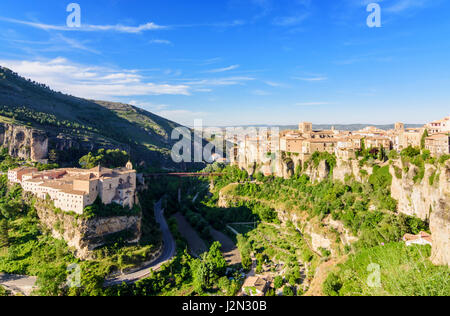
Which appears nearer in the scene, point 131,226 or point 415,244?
point 415,244

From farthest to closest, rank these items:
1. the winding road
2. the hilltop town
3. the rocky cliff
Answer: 1. the hilltop town
2. the winding road
3. the rocky cliff

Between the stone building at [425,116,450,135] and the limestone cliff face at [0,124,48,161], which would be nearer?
the stone building at [425,116,450,135]

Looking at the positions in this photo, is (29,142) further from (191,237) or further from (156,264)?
(156,264)

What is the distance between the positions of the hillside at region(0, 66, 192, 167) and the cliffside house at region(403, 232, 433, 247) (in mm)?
45437

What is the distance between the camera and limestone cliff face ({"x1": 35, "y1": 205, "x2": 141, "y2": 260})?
23906 mm

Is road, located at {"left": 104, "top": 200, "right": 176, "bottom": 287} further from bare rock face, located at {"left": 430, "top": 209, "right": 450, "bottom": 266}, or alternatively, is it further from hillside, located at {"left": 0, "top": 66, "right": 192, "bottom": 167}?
hillside, located at {"left": 0, "top": 66, "right": 192, "bottom": 167}

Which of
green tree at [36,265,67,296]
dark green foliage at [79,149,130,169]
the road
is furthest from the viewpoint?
dark green foliage at [79,149,130,169]

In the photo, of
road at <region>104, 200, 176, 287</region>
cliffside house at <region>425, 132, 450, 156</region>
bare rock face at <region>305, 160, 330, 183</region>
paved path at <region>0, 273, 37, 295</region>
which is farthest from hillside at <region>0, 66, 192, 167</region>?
cliffside house at <region>425, 132, 450, 156</region>

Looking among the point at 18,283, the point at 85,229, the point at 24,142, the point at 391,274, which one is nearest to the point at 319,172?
the point at 391,274

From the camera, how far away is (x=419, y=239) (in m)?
18.2
